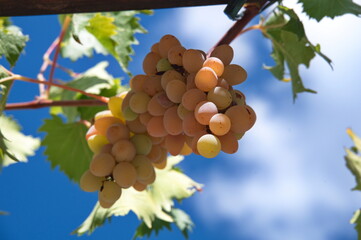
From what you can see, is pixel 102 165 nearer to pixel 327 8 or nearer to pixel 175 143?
pixel 175 143

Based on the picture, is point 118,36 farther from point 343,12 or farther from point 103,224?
point 343,12

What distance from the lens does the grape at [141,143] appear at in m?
0.67

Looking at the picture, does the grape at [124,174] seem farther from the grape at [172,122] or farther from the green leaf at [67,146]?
the green leaf at [67,146]

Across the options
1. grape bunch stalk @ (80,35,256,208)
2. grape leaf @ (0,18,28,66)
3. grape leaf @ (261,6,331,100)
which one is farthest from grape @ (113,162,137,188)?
grape leaf @ (261,6,331,100)

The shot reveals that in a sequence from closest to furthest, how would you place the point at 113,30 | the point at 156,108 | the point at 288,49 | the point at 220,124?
the point at 220,124
the point at 156,108
the point at 288,49
the point at 113,30

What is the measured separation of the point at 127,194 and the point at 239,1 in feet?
1.81

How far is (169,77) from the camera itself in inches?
23.5

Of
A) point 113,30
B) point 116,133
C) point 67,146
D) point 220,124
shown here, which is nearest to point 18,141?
point 67,146

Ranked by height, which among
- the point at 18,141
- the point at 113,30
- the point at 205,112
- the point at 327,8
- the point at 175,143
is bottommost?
the point at 18,141

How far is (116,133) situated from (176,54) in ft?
0.49

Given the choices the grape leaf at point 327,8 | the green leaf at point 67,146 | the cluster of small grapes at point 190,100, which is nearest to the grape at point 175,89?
the cluster of small grapes at point 190,100

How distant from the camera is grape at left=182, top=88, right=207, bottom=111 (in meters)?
0.55

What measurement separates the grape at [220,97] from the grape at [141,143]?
0.17 m

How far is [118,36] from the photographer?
3.51 ft
